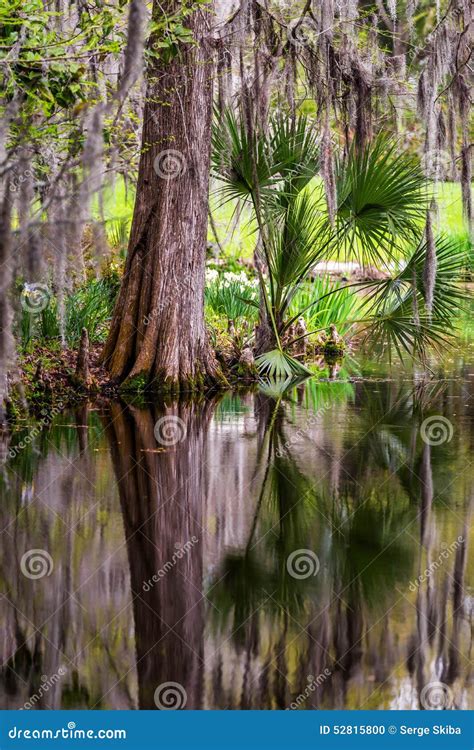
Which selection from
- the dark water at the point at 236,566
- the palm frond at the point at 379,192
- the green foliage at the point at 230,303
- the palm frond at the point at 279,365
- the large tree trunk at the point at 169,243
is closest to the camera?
the dark water at the point at 236,566

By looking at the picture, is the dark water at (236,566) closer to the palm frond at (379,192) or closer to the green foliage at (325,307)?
the palm frond at (379,192)

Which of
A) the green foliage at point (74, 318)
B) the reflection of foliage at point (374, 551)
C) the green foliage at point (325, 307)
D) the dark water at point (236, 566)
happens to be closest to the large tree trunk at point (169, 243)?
the green foliage at point (74, 318)

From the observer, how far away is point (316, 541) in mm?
5953

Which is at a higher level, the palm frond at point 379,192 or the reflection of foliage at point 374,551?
the palm frond at point 379,192

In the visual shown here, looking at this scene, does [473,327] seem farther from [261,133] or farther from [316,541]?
[316,541]

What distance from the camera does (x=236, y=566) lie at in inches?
216

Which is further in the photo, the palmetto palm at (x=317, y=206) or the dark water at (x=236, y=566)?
the palmetto palm at (x=317, y=206)

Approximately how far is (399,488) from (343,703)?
3.41 meters

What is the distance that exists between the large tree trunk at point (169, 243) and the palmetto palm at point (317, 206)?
490 millimetres

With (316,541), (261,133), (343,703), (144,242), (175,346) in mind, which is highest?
(261,133)

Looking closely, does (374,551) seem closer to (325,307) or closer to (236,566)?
(236,566)

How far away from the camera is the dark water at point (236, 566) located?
13.5ft

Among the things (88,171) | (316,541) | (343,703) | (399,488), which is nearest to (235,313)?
(399,488)

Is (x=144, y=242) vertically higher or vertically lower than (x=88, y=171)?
higher
